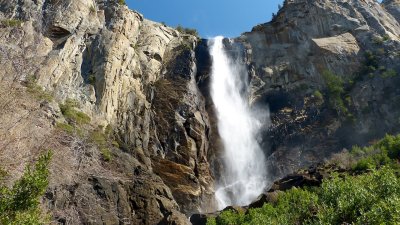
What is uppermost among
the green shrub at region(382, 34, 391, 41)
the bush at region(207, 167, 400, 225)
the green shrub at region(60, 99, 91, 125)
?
the green shrub at region(382, 34, 391, 41)

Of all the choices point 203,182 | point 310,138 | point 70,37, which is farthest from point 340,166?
point 70,37

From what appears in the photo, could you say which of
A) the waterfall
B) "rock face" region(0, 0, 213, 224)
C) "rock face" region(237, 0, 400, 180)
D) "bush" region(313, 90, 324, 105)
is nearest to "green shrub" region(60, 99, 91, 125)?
"rock face" region(0, 0, 213, 224)

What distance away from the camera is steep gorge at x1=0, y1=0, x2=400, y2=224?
83.4 ft

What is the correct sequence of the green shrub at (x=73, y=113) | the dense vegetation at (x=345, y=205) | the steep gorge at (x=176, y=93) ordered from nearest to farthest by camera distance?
the dense vegetation at (x=345, y=205), the steep gorge at (x=176, y=93), the green shrub at (x=73, y=113)

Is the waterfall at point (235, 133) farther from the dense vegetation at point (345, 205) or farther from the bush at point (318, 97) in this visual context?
the dense vegetation at point (345, 205)

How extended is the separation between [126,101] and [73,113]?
7.20m

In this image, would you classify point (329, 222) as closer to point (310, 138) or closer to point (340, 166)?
point (340, 166)

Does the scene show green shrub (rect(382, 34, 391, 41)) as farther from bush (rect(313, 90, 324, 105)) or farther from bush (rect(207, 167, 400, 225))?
bush (rect(207, 167, 400, 225))

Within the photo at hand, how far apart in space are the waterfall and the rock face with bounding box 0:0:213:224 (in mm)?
2467

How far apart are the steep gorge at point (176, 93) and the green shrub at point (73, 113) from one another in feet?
2.11

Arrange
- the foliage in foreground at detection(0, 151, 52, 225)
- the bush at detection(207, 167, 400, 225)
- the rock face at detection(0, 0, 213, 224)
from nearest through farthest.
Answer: the foliage in foreground at detection(0, 151, 52, 225) → the bush at detection(207, 167, 400, 225) → the rock face at detection(0, 0, 213, 224)

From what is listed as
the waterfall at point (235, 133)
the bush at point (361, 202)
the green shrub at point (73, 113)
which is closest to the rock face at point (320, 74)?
the waterfall at point (235, 133)

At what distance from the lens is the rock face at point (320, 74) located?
4297cm

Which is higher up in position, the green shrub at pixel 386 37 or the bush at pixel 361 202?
the green shrub at pixel 386 37
